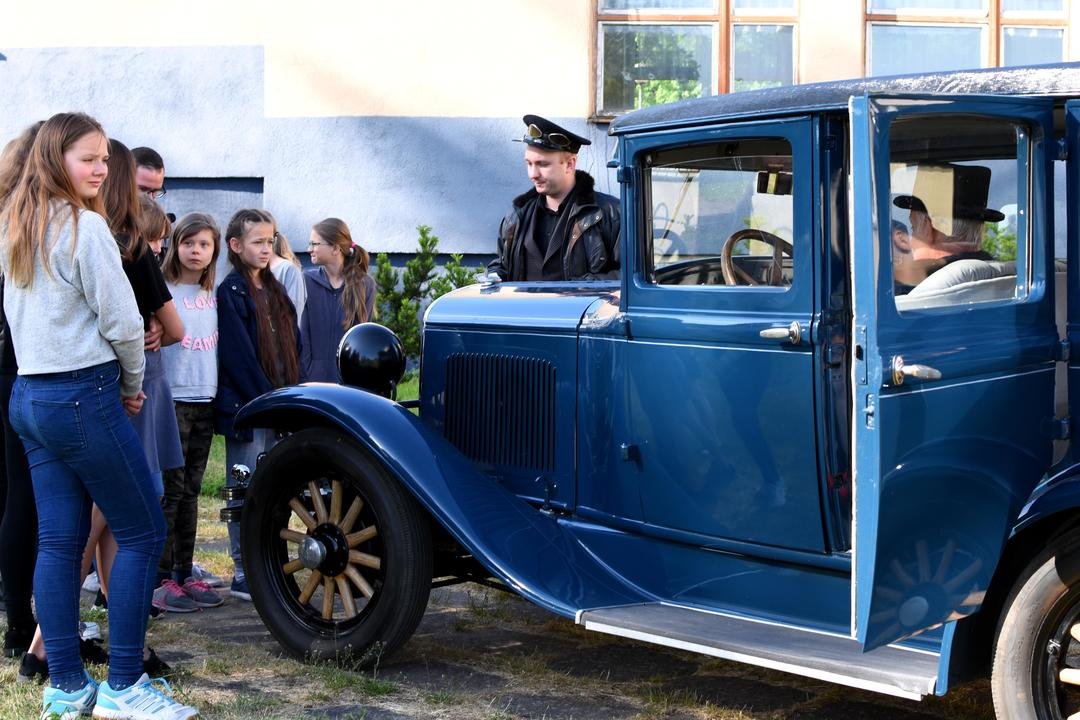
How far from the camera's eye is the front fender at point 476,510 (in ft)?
13.6

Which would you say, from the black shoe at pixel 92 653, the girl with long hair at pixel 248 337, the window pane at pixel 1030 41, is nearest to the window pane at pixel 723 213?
the girl with long hair at pixel 248 337

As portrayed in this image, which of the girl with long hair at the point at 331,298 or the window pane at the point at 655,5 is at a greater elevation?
the window pane at the point at 655,5

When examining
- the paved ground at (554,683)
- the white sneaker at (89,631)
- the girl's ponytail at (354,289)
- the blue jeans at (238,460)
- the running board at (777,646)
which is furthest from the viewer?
the girl's ponytail at (354,289)

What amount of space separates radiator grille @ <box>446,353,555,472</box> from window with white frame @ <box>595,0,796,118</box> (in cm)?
553

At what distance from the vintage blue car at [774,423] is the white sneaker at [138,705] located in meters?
0.72

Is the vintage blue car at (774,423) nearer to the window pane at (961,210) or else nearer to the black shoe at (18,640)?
the window pane at (961,210)

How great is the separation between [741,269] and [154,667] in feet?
7.36

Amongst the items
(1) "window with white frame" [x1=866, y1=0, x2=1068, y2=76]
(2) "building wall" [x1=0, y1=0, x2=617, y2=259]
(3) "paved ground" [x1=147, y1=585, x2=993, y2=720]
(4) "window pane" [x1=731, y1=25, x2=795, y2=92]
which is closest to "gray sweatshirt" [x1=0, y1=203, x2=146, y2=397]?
(3) "paved ground" [x1=147, y1=585, x2=993, y2=720]

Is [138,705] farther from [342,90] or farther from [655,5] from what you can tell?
[655,5]

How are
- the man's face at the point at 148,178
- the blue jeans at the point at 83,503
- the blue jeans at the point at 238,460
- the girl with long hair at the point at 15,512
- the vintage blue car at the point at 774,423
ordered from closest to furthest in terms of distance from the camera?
the vintage blue car at the point at 774,423, the blue jeans at the point at 83,503, the girl with long hair at the point at 15,512, the blue jeans at the point at 238,460, the man's face at the point at 148,178

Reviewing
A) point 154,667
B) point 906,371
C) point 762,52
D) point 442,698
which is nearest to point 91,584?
point 154,667

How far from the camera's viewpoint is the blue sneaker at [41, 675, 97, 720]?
389 cm

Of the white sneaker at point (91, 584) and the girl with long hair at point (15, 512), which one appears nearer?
the girl with long hair at point (15, 512)

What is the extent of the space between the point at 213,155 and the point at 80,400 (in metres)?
7.33
